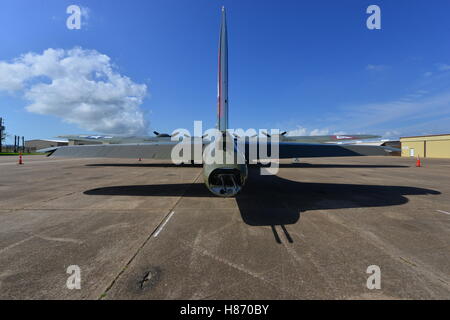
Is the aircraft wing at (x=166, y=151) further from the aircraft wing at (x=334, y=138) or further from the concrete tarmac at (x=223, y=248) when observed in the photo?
the aircraft wing at (x=334, y=138)

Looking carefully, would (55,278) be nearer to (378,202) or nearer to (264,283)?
(264,283)

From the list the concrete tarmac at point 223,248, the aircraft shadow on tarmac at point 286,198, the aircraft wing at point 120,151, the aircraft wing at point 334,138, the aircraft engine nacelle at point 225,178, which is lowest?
the concrete tarmac at point 223,248

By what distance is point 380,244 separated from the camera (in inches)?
153

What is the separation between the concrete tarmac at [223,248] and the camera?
8.51 feet

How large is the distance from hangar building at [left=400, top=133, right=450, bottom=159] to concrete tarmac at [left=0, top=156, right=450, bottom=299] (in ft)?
166

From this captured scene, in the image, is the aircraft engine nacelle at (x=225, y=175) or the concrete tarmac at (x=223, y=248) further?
the aircraft engine nacelle at (x=225, y=175)

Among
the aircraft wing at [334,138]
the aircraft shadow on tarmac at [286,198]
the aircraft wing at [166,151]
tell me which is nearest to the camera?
the aircraft shadow on tarmac at [286,198]

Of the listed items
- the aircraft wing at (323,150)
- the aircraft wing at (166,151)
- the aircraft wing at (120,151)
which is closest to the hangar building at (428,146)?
the aircraft wing at (323,150)

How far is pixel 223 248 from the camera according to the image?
3666mm

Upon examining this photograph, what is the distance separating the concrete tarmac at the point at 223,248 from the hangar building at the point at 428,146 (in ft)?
166

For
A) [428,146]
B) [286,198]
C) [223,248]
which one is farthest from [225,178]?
[428,146]

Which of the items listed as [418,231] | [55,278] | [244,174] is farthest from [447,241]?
[55,278]

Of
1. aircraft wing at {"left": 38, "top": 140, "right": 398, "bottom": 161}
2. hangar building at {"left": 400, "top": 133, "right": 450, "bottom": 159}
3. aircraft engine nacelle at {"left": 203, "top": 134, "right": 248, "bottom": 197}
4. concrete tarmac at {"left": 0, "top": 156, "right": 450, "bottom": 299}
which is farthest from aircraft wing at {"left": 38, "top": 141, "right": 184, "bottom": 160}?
hangar building at {"left": 400, "top": 133, "right": 450, "bottom": 159}

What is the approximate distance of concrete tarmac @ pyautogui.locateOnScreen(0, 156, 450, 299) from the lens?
2594mm
